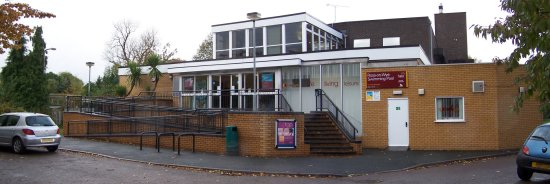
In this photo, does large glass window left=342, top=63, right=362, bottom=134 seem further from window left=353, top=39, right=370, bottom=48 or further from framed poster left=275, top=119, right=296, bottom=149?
window left=353, top=39, right=370, bottom=48

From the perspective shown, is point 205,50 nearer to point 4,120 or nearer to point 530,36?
point 4,120

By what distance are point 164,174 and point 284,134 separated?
17.4 ft

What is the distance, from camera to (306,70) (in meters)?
21.8

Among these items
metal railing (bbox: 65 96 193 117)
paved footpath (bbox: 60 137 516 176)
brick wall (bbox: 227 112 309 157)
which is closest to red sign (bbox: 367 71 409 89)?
paved footpath (bbox: 60 137 516 176)

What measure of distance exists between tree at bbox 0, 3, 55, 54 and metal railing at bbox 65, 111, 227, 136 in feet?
20.8

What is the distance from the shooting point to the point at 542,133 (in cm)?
1095

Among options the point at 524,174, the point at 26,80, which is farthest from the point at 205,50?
the point at 524,174

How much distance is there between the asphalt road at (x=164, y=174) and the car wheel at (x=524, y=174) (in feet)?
0.42

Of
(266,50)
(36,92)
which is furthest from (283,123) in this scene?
(36,92)

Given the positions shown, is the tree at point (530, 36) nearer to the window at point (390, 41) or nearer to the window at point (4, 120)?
the window at point (4, 120)

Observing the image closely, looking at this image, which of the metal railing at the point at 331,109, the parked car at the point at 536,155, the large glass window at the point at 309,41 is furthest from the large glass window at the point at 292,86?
the parked car at the point at 536,155

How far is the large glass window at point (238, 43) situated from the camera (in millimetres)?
26858

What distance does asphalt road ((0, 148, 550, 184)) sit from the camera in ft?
36.9

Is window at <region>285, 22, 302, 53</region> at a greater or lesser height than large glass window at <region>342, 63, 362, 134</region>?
greater
